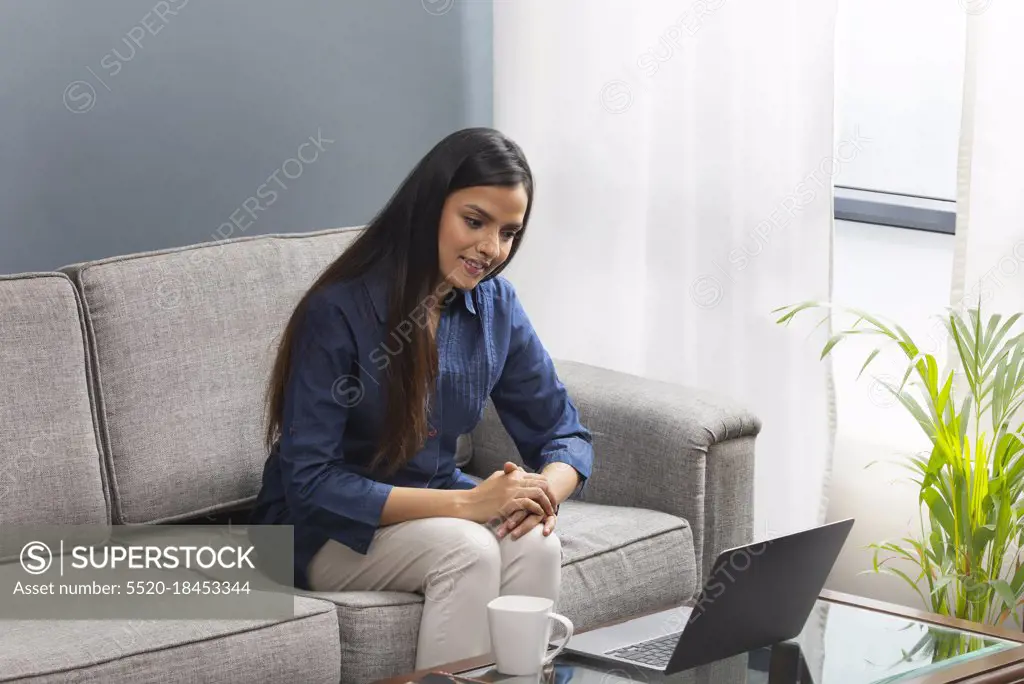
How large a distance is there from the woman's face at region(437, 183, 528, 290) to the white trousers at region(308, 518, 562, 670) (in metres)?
0.38

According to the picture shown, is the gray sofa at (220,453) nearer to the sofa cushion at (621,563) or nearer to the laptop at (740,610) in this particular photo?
the sofa cushion at (621,563)

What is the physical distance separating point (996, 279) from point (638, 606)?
38.2 inches

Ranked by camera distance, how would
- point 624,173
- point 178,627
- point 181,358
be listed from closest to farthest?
point 178,627 < point 181,358 < point 624,173

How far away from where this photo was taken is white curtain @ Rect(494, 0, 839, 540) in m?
2.89

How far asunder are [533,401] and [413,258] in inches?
13.7

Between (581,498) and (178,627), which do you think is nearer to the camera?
(178,627)

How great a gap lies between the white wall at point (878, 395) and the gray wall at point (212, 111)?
39.7 inches

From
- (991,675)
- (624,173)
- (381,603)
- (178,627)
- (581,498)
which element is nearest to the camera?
(991,675)

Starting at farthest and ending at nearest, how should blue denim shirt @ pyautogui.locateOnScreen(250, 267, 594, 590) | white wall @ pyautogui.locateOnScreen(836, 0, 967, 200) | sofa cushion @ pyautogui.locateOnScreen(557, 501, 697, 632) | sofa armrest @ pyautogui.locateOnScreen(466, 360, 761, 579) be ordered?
white wall @ pyautogui.locateOnScreen(836, 0, 967, 200), sofa armrest @ pyautogui.locateOnScreen(466, 360, 761, 579), sofa cushion @ pyautogui.locateOnScreen(557, 501, 697, 632), blue denim shirt @ pyautogui.locateOnScreen(250, 267, 594, 590)

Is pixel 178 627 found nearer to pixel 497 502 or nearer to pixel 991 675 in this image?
pixel 497 502

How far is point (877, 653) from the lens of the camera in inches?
70.0

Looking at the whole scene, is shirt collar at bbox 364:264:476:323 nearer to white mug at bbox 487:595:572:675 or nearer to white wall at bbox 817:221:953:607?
white mug at bbox 487:595:572:675

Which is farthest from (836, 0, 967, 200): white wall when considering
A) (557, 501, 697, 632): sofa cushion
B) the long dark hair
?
the long dark hair

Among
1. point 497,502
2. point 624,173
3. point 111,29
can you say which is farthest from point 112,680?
point 624,173
